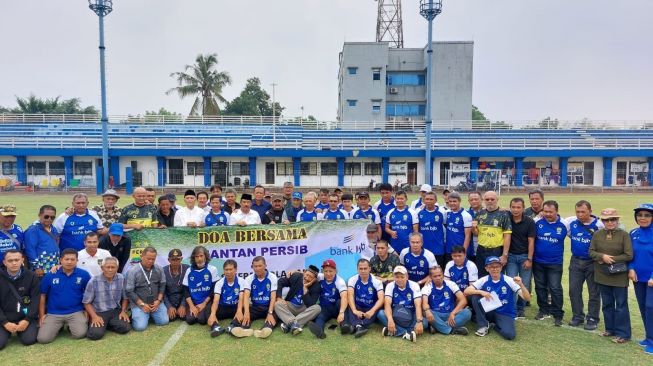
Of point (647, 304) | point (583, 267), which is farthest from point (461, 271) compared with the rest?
point (647, 304)

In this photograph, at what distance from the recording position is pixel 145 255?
19.8 feet

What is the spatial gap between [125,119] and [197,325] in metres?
38.4

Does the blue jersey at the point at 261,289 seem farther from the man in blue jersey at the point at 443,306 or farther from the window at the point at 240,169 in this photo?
the window at the point at 240,169

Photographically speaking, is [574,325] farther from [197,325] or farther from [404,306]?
[197,325]

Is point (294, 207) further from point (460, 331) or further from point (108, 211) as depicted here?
point (460, 331)

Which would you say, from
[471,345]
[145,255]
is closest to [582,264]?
[471,345]

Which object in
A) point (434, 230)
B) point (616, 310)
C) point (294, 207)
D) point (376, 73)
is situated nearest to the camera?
point (616, 310)

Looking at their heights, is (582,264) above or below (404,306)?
above

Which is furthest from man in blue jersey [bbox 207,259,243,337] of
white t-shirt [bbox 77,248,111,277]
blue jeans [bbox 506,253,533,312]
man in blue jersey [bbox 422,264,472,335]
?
blue jeans [bbox 506,253,533,312]

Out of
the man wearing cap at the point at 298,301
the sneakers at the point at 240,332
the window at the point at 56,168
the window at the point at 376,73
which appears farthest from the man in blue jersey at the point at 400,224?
the window at the point at 376,73

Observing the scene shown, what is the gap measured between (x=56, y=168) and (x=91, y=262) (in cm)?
3277

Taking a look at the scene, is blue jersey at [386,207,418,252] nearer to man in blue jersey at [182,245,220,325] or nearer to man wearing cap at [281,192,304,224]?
man wearing cap at [281,192,304,224]

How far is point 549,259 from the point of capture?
6086mm

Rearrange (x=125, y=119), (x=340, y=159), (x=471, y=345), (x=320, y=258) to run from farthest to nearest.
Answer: (x=125, y=119) < (x=340, y=159) < (x=320, y=258) < (x=471, y=345)
